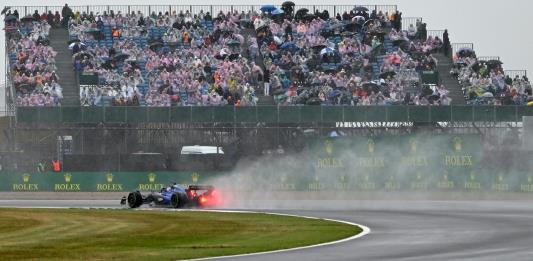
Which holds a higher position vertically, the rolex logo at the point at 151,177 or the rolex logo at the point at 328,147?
the rolex logo at the point at 328,147

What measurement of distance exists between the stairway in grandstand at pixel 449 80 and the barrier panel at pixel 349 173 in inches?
350

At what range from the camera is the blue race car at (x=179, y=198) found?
1831 inches

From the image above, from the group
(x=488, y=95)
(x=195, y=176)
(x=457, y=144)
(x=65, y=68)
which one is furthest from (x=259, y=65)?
(x=457, y=144)

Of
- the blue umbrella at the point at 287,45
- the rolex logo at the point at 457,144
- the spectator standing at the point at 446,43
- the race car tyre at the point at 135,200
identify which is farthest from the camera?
the spectator standing at the point at 446,43

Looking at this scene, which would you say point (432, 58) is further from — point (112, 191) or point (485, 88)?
point (112, 191)

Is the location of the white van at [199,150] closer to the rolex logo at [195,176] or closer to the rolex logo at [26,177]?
the rolex logo at [195,176]

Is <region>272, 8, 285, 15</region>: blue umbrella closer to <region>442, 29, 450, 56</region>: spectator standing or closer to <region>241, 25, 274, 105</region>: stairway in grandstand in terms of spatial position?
<region>241, 25, 274, 105</region>: stairway in grandstand

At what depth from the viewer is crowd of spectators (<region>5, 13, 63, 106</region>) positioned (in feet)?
208

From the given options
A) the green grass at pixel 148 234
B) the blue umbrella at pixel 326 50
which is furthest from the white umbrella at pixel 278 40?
the green grass at pixel 148 234

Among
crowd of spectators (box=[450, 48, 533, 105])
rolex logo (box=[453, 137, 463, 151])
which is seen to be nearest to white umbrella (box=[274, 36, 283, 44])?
crowd of spectators (box=[450, 48, 533, 105])

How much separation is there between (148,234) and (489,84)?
3920cm

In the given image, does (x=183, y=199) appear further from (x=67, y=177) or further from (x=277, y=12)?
(x=277, y=12)

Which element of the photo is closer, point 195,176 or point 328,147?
point 328,147

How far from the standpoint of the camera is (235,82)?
6556 cm
